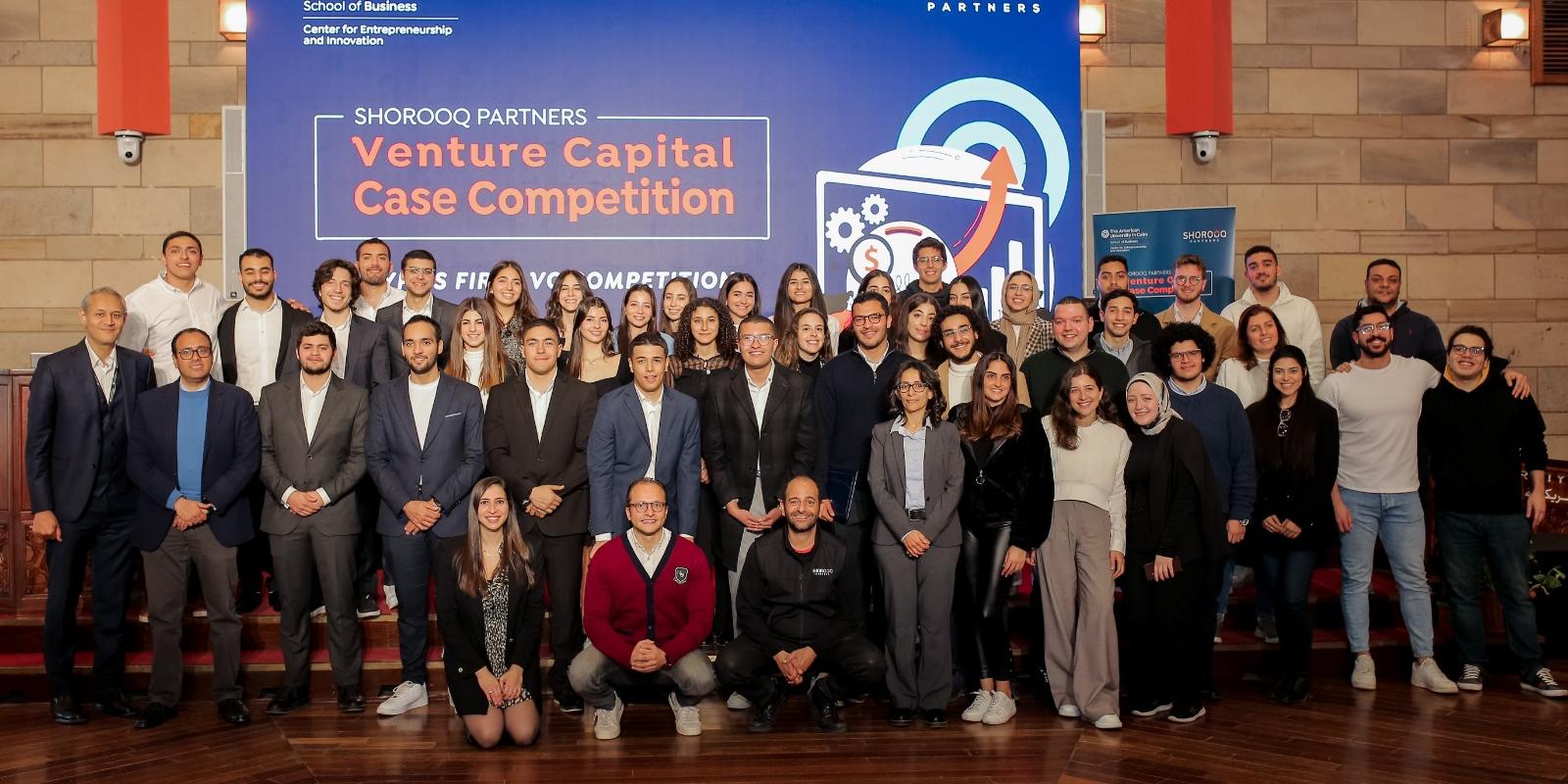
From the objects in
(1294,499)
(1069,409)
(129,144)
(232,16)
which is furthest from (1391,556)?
(129,144)

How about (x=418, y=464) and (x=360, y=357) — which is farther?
(x=360, y=357)

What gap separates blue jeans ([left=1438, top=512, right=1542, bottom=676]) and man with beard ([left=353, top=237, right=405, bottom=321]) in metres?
4.73

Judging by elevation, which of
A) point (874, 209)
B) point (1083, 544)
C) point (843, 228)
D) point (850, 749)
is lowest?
point (850, 749)

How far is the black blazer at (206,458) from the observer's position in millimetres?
5215

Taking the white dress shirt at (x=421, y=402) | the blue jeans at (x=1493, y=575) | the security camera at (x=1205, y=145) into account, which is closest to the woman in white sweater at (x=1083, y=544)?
the blue jeans at (x=1493, y=575)

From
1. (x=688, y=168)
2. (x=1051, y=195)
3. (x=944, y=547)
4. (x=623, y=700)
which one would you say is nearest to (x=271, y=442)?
(x=623, y=700)

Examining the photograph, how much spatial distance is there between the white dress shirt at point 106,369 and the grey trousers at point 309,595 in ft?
2.88

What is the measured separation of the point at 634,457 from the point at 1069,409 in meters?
1.68

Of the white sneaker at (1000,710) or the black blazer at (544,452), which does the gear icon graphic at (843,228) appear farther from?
the white sneaker at (1000,710)

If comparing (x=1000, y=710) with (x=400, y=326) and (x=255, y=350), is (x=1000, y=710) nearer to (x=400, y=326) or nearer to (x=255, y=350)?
(x=400, y=326)

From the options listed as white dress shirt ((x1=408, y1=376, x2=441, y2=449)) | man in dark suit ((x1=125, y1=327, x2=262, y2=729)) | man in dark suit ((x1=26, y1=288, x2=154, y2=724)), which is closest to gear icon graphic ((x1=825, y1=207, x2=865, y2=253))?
white dress shirt ((x1=408, y1=376, x2=441, y2=449))

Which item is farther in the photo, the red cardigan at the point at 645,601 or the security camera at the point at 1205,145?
the security camera at the point at 1205,145

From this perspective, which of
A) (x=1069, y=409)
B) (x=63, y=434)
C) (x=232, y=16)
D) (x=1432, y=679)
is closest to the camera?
(x=1069, y=409)

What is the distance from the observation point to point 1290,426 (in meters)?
5.48
